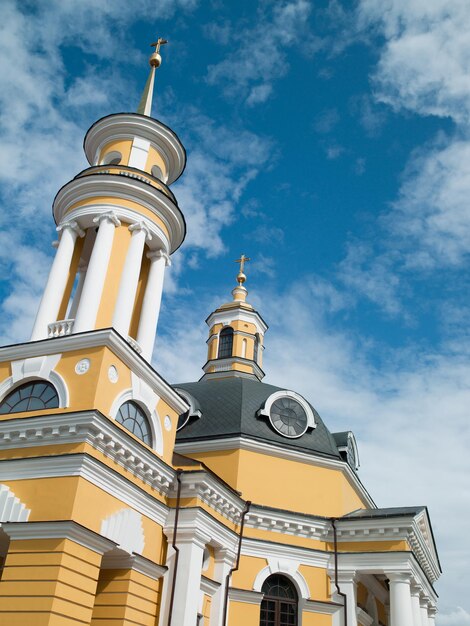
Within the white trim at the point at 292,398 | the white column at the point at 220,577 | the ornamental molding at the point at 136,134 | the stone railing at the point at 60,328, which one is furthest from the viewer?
the white trim at the point at 292,398

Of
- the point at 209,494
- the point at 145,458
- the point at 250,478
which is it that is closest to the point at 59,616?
the point at 145,458

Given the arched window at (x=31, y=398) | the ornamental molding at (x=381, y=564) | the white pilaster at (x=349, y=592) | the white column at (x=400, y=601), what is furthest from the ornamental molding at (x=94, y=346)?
the white column at (x=400, y=601)

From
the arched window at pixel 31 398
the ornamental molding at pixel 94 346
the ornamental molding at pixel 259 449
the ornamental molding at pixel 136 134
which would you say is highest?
the ornamental molding at pixel 136 134

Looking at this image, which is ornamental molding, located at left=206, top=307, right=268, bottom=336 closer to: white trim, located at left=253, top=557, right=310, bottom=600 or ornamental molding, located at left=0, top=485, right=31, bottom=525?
white trim, located at left=253, top=557, right=310, bottom=600

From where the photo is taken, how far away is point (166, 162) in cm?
1741

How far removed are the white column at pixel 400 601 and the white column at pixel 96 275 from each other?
10014 millimetres

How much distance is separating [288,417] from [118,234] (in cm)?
A: 796

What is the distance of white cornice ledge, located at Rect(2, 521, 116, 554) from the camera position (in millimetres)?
10164

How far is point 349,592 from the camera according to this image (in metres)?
16.3

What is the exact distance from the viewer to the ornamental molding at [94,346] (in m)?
12.2

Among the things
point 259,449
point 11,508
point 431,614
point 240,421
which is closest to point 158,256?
point 240,421

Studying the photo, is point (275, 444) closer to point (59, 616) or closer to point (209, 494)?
point (209, 494)

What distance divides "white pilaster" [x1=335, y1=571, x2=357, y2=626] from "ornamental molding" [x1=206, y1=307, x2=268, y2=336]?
494 inches

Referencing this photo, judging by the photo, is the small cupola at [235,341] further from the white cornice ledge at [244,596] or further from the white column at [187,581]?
the white column at [187,581]
